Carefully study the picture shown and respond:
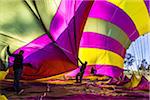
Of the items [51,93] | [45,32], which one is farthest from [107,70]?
[51,93]

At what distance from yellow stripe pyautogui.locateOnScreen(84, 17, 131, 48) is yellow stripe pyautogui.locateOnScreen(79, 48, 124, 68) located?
0.64m

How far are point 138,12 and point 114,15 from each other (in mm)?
902

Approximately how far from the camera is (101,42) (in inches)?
563

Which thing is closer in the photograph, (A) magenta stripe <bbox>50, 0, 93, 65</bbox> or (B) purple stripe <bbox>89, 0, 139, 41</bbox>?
(A) magenta stripe <bbox>50, 0, 93, 65</bbox>

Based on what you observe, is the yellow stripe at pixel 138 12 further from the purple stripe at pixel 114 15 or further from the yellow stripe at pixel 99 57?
the yellow stripe at pixel 99 57

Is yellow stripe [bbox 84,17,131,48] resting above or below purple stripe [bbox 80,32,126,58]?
above

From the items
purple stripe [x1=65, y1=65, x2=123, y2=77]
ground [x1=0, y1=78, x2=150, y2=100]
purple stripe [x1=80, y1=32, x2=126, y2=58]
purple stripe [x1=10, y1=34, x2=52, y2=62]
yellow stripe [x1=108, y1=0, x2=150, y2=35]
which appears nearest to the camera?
ground [x1=0, y1=78, x2=150, y2=100]

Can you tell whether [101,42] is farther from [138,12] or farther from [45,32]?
[45,32]

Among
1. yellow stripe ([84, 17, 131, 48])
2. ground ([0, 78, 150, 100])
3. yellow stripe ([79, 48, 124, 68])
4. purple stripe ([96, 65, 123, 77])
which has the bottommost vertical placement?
ground ([0, 78, 150, 100])

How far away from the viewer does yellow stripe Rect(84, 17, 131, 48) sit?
14242mm

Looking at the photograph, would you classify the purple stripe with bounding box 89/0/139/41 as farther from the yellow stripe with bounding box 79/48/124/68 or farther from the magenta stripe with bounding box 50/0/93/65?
the magenta stripe with bounding box 50/0/93/65

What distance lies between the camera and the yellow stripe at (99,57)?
47.0 feet

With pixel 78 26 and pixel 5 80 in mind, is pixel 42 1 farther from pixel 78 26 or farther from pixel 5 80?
pixel 5 80

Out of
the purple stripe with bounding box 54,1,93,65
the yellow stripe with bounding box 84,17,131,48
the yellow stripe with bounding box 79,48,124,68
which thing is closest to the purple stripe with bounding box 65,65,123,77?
the yellow stripe with bounding box 79,48,124,68
